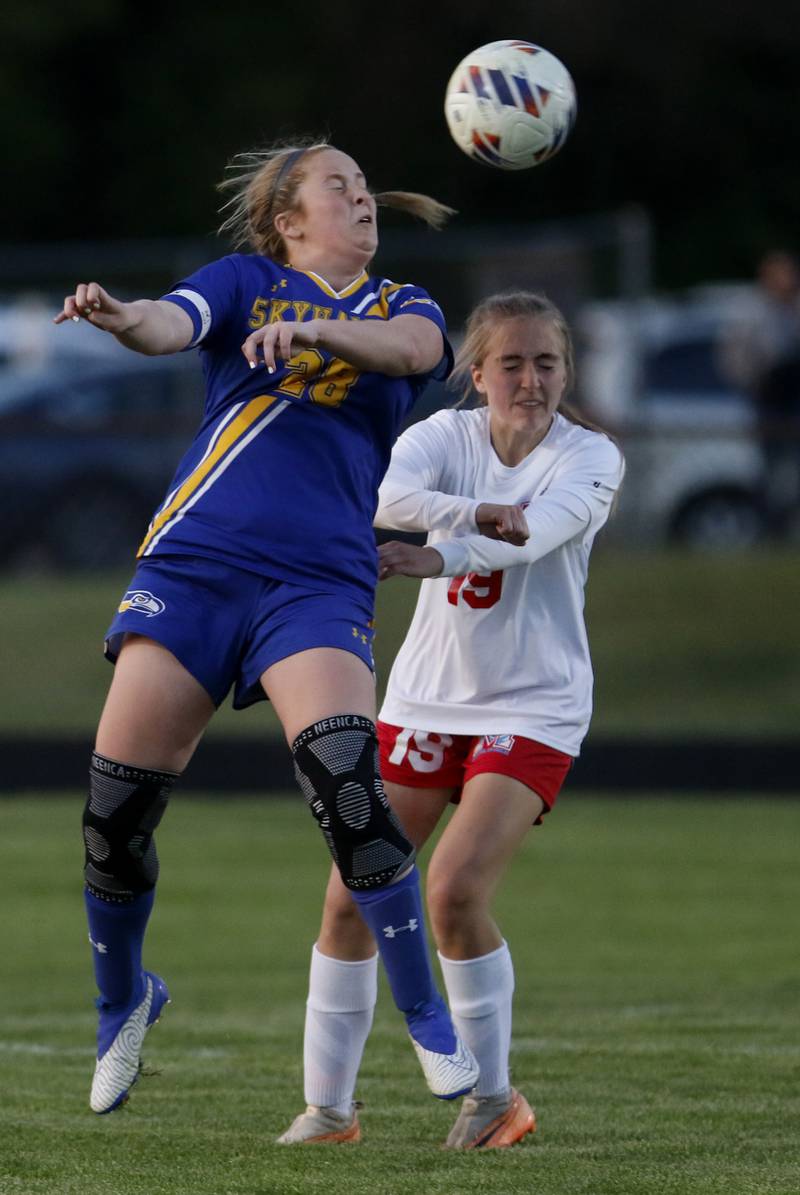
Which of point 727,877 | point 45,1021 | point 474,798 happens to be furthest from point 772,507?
point 474,798

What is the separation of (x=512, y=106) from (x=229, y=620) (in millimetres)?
1794

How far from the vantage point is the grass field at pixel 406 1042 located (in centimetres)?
494

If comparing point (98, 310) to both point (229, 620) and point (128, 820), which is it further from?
point (128, 820)

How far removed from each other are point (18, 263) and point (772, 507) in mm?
6275

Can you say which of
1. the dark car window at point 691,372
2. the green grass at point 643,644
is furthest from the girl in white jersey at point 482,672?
the dark car window at point 691,372

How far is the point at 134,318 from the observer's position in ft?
15.7

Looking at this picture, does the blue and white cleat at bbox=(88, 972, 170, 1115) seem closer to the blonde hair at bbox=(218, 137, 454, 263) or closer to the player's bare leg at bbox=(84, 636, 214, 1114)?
the player's bare leg at bbox=(84, 636, 214, 1114)

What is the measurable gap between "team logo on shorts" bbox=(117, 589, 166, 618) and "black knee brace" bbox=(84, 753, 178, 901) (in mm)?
347

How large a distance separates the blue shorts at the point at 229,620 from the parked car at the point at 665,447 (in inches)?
416

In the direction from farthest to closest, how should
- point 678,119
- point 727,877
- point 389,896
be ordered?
point 678,119 → point 727,877 → point 389,896

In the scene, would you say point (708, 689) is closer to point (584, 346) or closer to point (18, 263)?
point (584, 346)

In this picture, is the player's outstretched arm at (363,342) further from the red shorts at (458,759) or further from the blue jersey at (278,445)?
the red shorts at (458,759)

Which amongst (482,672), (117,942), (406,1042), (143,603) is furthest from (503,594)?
(406,1042)

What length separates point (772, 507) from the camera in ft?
55.1
